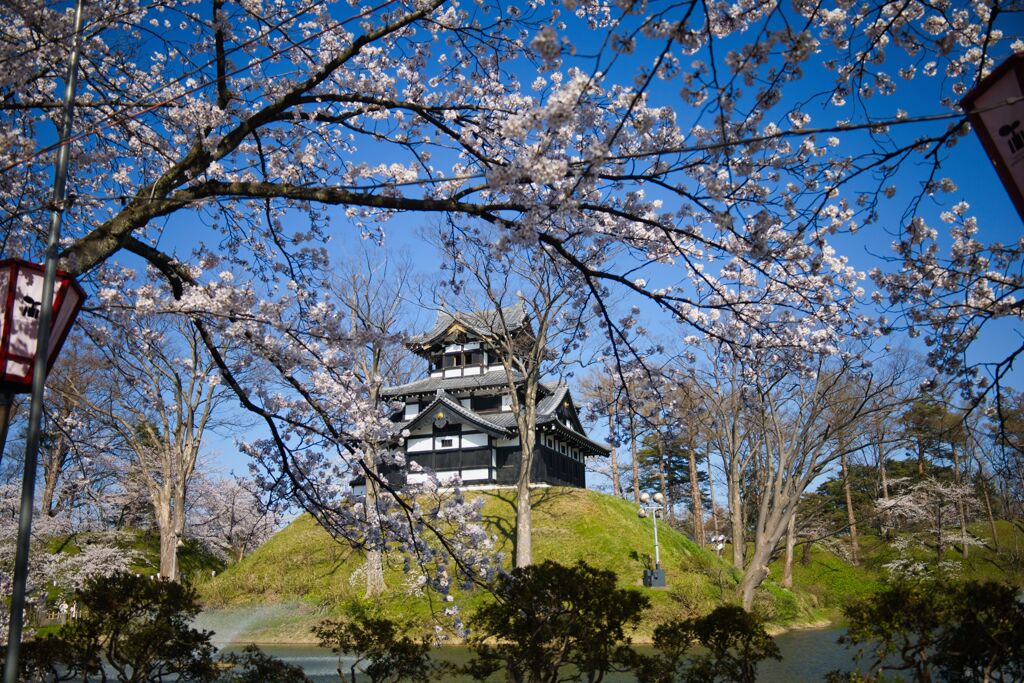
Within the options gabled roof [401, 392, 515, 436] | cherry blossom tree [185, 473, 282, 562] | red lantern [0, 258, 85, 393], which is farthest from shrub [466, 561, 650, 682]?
cherry blossom tree [185, 473, 282, 562]

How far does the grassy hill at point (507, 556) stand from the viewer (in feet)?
58.4

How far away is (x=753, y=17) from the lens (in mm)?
3467

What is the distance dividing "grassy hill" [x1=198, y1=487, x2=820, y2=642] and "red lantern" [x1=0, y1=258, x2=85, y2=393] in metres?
14.2

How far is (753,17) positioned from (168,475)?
65.0 ft

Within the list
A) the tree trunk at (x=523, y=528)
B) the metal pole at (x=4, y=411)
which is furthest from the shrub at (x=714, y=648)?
the tree trunk at (x=523, y=528)

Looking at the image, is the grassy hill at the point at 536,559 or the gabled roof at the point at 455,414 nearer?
the grassy hill at the point at 536,559

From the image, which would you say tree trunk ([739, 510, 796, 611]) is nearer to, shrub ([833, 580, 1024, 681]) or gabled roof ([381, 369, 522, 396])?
gabled roof ([381, 369, 522, 396])

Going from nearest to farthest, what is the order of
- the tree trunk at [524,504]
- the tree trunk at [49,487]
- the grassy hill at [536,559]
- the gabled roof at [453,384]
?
the grassy hill at [536,559]
the tree trunk at [524,504]
the tree trunk at [49,487]
the gabled roof at [453,384]

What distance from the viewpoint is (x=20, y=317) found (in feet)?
10.7

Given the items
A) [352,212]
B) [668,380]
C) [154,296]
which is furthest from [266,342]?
[668,380]

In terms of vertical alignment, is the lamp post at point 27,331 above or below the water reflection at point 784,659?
above

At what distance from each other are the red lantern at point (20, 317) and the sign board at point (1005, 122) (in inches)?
164

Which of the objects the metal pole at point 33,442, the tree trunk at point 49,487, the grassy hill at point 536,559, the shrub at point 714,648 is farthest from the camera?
the tree trunk at point 49,487

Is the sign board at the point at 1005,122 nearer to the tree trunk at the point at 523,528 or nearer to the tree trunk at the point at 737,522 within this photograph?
the tree trunk at the point at 523,528
